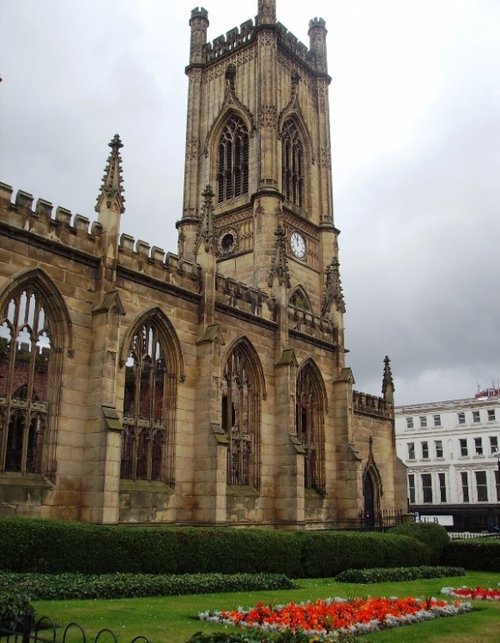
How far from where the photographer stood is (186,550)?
1966cm

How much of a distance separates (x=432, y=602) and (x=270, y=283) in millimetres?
20924

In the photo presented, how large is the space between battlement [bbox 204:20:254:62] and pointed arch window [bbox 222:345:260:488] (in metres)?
28.7

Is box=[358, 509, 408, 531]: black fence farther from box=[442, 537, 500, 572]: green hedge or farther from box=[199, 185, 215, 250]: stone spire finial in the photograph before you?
box=[199, 185, 215, 250]: stone spire finial

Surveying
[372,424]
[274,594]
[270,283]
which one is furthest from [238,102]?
[274,594]

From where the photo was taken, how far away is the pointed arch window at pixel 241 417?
2983 centimetres

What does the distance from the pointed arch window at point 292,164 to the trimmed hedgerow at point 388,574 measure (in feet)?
94.7

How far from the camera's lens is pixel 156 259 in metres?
26.9

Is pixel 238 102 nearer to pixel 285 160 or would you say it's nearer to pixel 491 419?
pixel 285 160

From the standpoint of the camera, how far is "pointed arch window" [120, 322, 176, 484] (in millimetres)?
25234

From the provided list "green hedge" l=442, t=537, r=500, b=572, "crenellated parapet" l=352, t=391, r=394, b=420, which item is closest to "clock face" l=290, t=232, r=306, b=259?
"crenellated parapet" l=352, t=391, r=394, b=420

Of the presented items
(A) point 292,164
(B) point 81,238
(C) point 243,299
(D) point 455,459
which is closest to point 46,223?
(B) point 81,238

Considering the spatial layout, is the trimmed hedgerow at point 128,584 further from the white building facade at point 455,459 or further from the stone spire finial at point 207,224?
the white building facade at point 455,459

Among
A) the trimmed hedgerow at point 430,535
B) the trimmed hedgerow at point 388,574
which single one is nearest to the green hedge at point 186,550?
the trimmed hedgerow at point 388,574

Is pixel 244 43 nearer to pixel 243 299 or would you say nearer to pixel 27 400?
pixel 243 299
